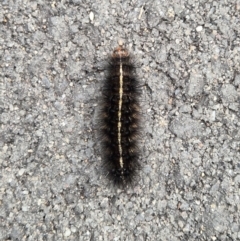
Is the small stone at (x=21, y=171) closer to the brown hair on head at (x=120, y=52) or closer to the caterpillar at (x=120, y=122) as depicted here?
the caterpillar at (x=120, y=122)

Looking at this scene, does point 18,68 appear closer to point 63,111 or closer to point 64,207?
point 63,111

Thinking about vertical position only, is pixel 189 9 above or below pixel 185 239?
above

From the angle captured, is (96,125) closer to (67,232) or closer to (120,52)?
(120,52)

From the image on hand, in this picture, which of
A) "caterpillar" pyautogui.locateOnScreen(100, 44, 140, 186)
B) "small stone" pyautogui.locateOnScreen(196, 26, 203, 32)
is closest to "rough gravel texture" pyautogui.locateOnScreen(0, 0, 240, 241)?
"small stone" pyautogui.locateOnScreen(196, 26, 203, 32)

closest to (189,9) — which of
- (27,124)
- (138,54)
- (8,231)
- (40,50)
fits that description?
(138,54)

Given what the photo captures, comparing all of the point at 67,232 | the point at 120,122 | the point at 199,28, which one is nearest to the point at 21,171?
the point at 67,232

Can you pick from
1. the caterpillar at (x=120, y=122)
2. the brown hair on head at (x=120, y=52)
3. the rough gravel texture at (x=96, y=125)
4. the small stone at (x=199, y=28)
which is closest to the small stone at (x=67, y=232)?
the rough gravel texture at (x=96, y=125)
